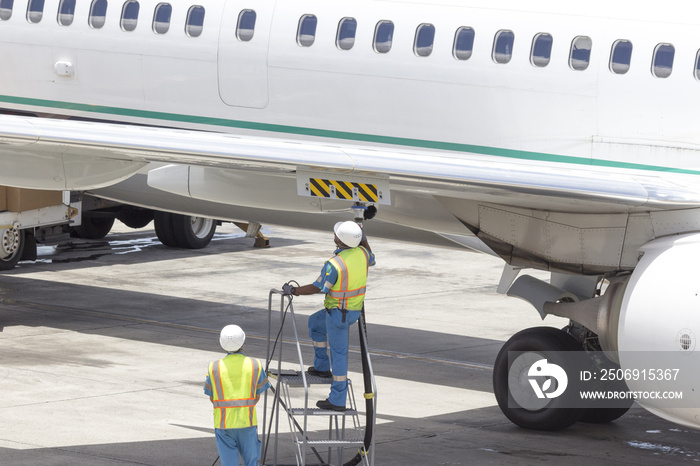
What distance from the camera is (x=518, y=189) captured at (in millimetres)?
11438

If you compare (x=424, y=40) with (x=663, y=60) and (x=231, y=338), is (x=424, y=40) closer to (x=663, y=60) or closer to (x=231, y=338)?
(x=663, y=60)

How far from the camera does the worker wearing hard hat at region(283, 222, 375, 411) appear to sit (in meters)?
11.3

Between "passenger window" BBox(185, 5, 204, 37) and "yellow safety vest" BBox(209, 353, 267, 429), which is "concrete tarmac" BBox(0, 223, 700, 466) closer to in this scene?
"yellow safety vest" BBox(209, 353, 267, 429)

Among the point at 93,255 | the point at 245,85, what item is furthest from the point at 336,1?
the point at 93,255

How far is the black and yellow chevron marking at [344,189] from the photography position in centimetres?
1154

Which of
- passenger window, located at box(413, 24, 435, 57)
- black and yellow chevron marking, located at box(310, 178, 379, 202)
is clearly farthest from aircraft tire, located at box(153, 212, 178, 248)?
black and yellow chevron marking, located at box(310, 178, 379, 202)

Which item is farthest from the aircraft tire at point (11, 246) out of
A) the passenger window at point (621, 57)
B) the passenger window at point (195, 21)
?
the passenger window at point (621, 57)

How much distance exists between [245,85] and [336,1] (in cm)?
148

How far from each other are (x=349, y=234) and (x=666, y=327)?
9.94 feet

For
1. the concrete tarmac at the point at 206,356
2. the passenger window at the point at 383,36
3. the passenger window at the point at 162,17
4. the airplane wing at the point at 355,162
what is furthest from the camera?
the passenger window at the point at 162,17

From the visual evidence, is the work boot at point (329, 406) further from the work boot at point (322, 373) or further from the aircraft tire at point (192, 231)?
the aircraft tire at point (192, 231)

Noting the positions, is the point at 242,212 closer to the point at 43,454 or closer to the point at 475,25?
the point at 475,25

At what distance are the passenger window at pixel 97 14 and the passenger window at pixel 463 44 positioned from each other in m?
4.68

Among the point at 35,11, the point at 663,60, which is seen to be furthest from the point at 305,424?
the point at 35,11
